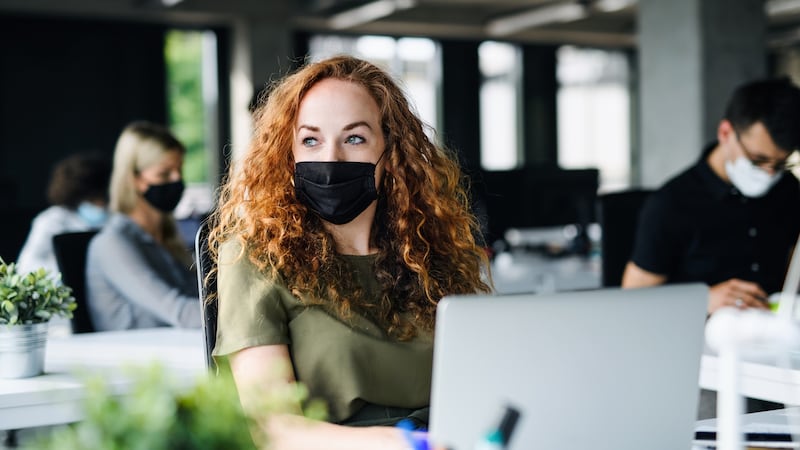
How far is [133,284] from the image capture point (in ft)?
9.77

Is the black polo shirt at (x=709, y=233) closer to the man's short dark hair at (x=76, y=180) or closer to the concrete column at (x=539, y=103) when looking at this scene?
the man's short dark hair at (x=76, y=180)

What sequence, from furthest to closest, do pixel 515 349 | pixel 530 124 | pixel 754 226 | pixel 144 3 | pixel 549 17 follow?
1. pixel 530 124
2. pixel 549 17
3. pixel 144 3
4. pixel 754 226
5. pixel 515 349

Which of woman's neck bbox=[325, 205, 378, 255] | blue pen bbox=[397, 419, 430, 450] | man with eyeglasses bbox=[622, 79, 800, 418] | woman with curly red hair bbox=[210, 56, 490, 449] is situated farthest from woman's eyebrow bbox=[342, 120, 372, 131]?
man with eyeglasses bbox=[622, 79, 800, 418]

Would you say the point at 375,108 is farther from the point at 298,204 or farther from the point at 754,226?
the point at 754,226

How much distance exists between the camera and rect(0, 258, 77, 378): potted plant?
211 cm

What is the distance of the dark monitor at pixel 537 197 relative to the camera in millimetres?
5363

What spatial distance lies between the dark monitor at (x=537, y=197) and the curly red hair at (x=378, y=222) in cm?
314

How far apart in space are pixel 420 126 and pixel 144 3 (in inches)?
298

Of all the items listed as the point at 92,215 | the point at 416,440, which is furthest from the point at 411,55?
the point at 416,440

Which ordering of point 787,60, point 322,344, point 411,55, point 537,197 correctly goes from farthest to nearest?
1. point 787,60
2. point 411,55
3. point 537,197
4. point 322,344

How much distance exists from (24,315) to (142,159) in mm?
1321

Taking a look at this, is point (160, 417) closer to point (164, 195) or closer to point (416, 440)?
point (416, 440)

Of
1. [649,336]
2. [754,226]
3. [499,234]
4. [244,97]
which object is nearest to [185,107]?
[244,97]

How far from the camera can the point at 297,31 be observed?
10164 millimetres
